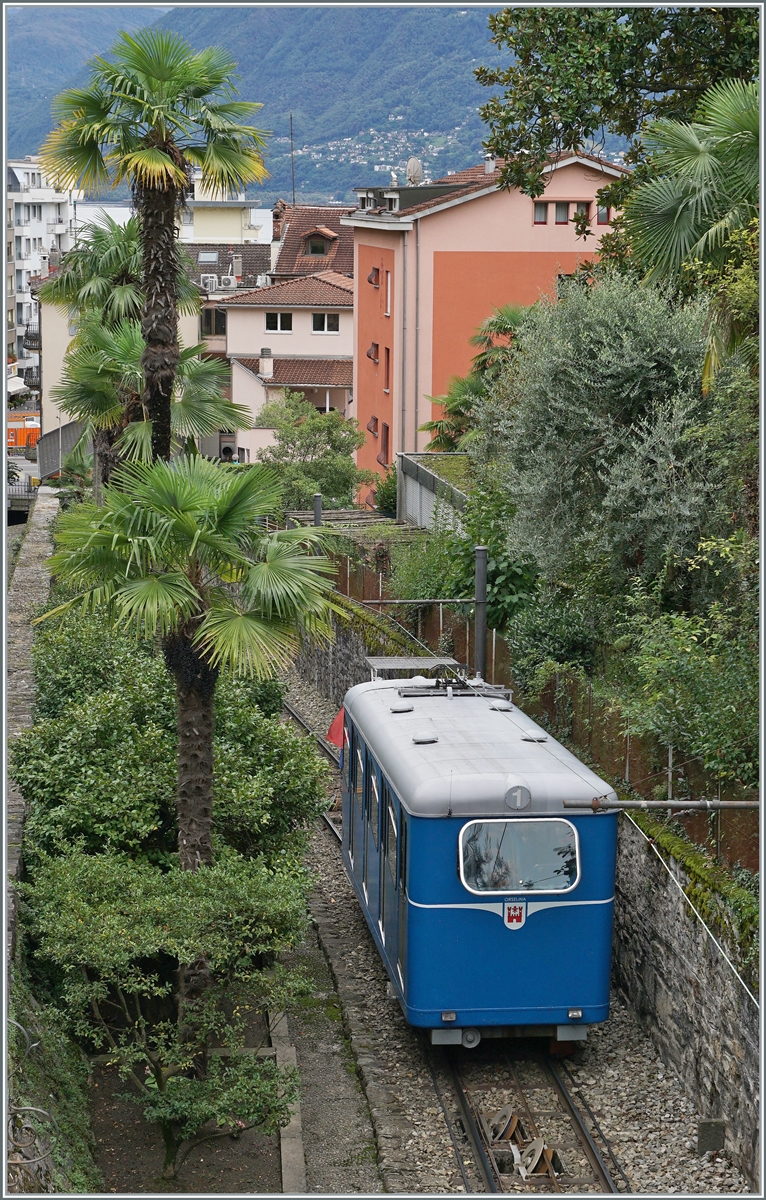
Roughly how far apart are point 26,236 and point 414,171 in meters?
58.3

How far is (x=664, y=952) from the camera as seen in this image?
40.6 feet

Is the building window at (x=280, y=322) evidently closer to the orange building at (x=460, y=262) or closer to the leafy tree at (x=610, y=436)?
the orange building at (x=460, y=262)

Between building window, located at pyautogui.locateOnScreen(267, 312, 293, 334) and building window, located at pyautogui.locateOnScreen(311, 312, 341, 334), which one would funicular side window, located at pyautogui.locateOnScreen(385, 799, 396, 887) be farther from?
building window, located at pyautogui.locateOnScreen(267, 312, 293, 334)

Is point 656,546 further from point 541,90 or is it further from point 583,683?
point 541,90

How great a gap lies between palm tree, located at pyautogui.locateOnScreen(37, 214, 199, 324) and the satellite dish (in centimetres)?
2932

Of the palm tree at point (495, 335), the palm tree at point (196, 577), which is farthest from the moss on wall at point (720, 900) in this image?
the palm tree at point (495, 335)

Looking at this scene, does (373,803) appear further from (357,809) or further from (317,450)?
(317,450)

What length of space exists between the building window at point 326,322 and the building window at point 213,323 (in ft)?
26.2

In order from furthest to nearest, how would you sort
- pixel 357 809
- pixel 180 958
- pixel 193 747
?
pixel 357 809, pixel 193 747, pixel 180 958

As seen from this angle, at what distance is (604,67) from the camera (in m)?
20.6

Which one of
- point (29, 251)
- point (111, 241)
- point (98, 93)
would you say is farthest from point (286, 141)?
point (98, 93)

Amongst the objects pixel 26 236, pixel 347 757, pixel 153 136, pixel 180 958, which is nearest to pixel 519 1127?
pixel 180 958

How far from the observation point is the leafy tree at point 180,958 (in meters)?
10.2

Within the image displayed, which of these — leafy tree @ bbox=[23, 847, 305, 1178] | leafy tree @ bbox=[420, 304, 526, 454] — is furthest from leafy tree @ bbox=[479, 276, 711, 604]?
leafy tree @ bbox=[420, 304, 526, 454]
